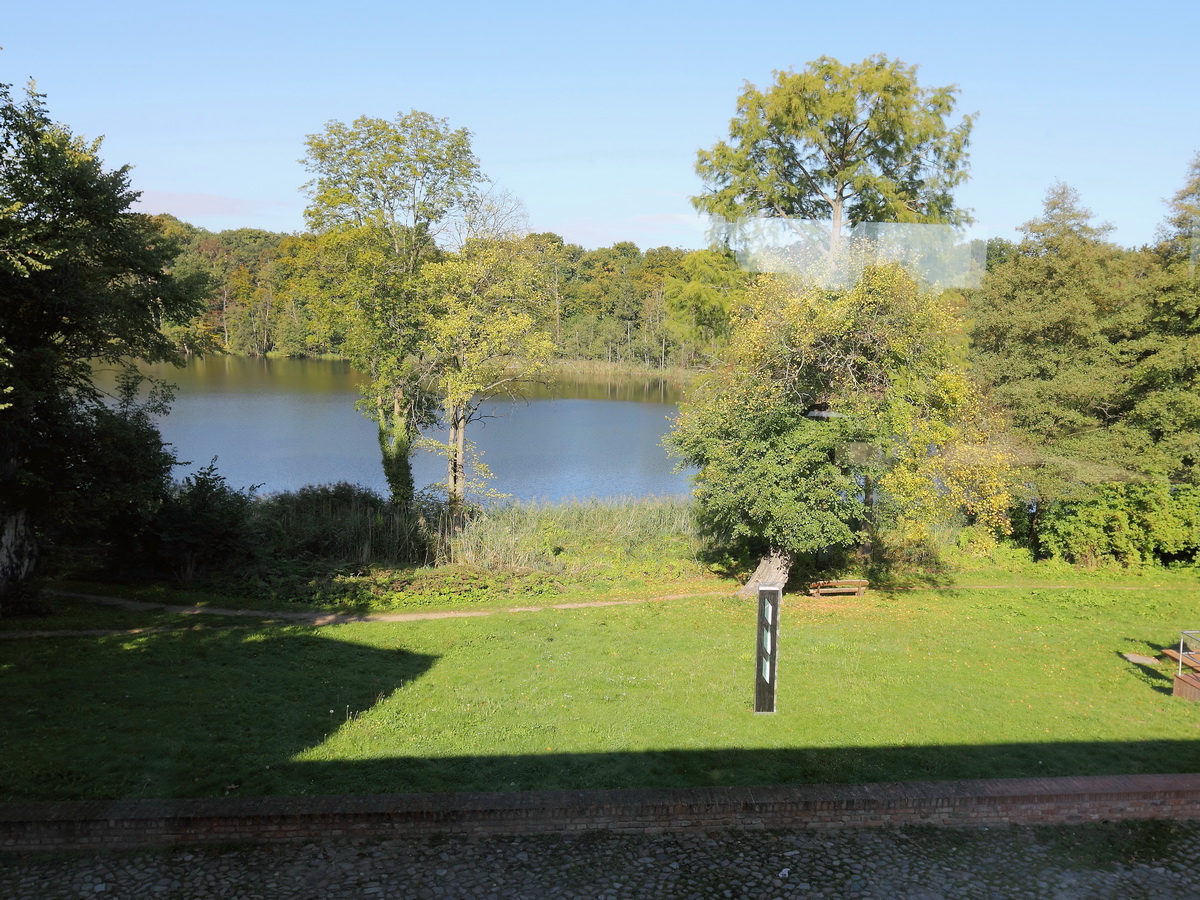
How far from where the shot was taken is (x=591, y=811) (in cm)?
621

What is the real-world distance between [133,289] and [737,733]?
35.2 ft

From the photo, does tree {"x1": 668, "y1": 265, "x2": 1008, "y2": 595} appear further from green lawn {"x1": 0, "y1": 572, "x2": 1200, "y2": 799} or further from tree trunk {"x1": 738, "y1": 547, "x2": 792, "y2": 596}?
green lawn {"x1": 0, "y1": 572, "x2": 1200, "y2": 799}

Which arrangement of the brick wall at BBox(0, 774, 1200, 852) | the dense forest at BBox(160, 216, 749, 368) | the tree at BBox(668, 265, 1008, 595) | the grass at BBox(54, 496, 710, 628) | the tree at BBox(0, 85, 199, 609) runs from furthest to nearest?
the dense forest at BBox(160, 216, 749, 368), the grass at BBox(54, 496, 710, 628), the tree at BBox(668, 265, 1008, 595), the tree at BBox(0, 85, 199, 609), the brick wall at BBox(0, 774, 1200, 852)

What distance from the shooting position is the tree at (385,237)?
2086 cm

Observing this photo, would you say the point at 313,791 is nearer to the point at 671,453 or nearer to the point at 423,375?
the point at 671,453

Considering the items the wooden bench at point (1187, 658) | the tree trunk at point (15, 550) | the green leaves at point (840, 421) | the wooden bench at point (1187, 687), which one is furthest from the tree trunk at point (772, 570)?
the tree trunk at point (15, 550)

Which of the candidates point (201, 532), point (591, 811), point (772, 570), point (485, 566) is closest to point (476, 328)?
point (485, 566)

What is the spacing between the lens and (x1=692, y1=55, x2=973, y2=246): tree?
21297mm

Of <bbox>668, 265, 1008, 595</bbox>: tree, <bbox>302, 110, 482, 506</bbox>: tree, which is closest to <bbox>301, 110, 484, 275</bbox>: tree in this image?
<bbox>302, 110, 482, 506</bbox>: tree

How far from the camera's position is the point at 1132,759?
7.49 meters

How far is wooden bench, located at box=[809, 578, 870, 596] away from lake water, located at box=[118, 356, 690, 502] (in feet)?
29.9

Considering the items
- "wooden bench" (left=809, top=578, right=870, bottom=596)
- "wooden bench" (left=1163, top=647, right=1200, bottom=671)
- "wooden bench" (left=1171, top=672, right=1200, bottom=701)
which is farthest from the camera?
"wooden bench" (left=809, top=578, right=870, bottom=596)

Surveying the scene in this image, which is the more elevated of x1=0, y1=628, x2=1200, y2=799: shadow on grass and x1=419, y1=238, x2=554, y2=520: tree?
x1=419, y1=238, x2=554, y2=520: tree

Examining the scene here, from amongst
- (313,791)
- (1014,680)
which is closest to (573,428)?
(1014,680)
